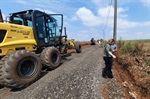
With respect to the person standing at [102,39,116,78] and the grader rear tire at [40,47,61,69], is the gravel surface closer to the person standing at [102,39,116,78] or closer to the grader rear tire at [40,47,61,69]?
the person standing at [102,39,116,78]

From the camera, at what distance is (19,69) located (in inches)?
215

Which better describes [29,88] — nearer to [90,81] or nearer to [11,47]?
[11,47]

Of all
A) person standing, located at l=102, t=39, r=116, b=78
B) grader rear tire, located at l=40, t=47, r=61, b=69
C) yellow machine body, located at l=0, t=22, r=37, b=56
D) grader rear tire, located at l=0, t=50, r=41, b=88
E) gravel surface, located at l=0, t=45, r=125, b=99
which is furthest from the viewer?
grader rear tire, located at l=40, t=47, r=61, b=69

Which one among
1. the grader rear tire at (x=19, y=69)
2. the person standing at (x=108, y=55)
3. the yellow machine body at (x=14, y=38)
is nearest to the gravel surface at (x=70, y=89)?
the grader rear tire at (x=19, y=69)

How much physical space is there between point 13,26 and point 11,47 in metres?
0.84

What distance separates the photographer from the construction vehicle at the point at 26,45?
204 inches

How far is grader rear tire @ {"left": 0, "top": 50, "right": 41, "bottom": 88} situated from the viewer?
504 cm

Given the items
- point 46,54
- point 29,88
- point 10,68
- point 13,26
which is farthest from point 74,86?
point 13,26

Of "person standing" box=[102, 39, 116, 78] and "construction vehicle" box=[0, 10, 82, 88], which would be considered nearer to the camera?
"construction vehicle" box=[0, 10, 82, 88]

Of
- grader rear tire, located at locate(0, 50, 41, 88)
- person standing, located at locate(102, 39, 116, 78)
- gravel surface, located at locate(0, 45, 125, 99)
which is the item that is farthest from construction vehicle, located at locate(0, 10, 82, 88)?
person standing, located at locate(102, 39, 116, 78)

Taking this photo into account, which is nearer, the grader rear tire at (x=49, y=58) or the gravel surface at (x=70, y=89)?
the gravel surface at (x=70, y=89)

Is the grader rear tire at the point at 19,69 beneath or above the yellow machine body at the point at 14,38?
beneath

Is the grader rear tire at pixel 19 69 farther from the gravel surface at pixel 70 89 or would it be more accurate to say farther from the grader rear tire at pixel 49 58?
the grader rear tire at pixel 49 58

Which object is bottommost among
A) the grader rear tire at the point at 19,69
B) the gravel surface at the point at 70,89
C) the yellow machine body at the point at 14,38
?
the gravel surface at the point at 70,89
